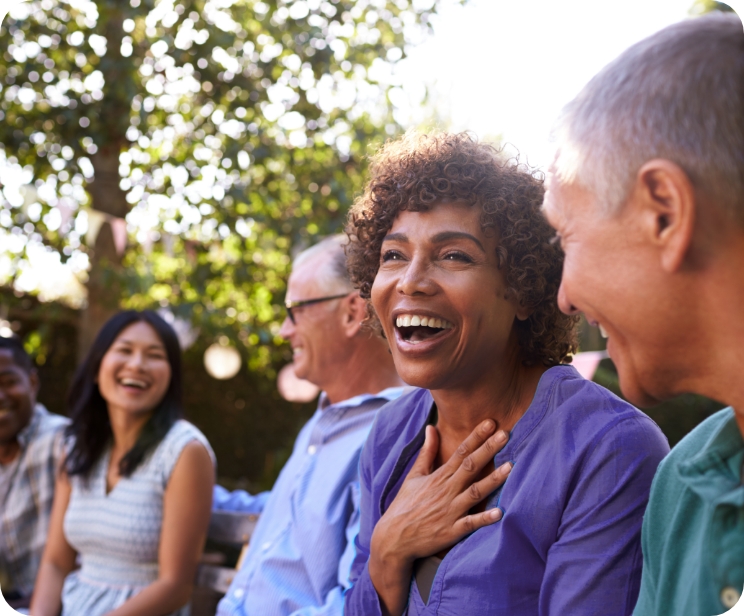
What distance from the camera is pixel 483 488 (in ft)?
5.26

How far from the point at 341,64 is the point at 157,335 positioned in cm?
276

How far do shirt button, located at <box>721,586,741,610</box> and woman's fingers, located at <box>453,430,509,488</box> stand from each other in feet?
2.13

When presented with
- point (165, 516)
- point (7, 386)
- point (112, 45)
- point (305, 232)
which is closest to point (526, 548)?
point (165, 516)

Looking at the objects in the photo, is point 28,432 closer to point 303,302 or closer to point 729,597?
point 303,302

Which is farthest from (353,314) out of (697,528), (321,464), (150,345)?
(697,528)

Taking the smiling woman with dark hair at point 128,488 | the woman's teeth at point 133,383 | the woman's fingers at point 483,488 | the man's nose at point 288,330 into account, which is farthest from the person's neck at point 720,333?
the woman's teeth at point 133,383

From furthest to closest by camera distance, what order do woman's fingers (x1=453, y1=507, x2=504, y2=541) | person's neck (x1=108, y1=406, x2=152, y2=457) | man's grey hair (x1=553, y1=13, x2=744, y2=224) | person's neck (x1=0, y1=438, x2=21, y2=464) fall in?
person's neck (x1=0, y1=438, x2=21, y2=464) → person's neck (x1=108, y1=406, x2=152, y2=457) → woman's fingers (x1=453, y1=507, x2=504, y2=541) → man's grey hair (x1=553, y1=13, x2=744, y2=224)

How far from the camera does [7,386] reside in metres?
3.96

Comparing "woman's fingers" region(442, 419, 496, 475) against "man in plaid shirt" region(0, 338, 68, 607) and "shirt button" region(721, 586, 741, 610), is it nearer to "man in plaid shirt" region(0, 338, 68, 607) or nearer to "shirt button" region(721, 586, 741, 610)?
"shirt button" region(721, 586, 741, 610)

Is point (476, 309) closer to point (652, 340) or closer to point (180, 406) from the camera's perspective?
point (652, 340)

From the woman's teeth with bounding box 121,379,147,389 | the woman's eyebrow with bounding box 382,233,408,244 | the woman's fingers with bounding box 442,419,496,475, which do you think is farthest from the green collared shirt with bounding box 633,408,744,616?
the woman's teeth with bounding box 121,379,147,389

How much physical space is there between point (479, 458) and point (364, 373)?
1427mm

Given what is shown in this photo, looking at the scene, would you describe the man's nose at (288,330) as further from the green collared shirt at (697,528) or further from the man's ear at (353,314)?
the green collared shirt at (697,528)

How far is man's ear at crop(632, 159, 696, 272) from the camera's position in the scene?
977 mm
